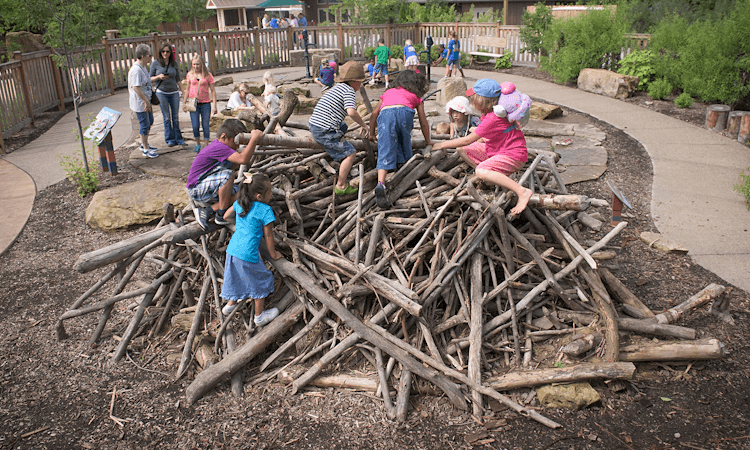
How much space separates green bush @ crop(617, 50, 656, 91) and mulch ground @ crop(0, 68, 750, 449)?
32.9ft

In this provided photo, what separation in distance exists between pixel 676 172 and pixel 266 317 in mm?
7331

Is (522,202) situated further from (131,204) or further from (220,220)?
(131,204)

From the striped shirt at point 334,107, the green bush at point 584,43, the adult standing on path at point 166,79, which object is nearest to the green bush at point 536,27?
the green bush at point 584,43

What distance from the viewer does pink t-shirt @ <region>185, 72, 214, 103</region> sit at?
9.45 m

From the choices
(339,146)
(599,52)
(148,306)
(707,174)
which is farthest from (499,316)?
(599,52)

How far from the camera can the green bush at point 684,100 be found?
1245 centimetres

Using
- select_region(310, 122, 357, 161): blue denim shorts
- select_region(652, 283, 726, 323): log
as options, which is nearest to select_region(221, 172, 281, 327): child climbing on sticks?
select_region(310, 122, 357, 161): blue denim shorts

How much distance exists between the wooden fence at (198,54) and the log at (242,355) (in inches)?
355

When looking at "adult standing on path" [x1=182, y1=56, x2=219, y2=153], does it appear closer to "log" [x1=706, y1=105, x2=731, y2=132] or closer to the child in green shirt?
the child in green shirt

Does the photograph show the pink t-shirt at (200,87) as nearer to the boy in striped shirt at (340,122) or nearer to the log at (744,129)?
the boy in striped shirt at (340,122)

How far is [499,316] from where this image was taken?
4.62m

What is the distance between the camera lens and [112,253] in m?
4.75

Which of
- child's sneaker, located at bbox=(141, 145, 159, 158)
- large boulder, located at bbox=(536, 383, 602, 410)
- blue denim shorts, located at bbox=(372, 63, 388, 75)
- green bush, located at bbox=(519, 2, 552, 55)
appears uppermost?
green bush, located at bbox=(519, 2, 552, 55)

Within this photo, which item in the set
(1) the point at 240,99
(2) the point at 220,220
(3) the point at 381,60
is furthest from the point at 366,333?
(3) the point at 381,60
